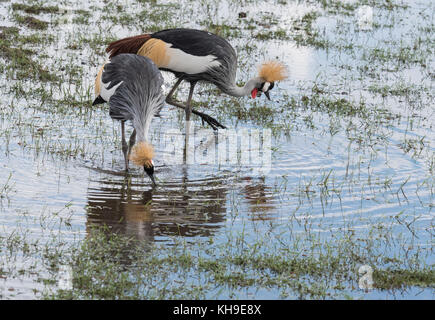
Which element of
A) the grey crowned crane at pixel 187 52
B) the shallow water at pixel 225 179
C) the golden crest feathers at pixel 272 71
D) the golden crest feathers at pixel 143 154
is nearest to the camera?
the shallow water at pixel 225 179

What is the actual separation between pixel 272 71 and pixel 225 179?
5.51 ft

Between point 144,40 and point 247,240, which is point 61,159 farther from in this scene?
point 247,240

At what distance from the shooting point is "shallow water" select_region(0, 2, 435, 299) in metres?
5.70

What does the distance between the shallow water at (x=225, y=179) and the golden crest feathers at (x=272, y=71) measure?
0.62 m

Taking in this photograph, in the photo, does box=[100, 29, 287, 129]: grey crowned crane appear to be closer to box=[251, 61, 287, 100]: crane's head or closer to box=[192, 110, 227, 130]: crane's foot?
box=[251, 61, 287, 100]: crane's head

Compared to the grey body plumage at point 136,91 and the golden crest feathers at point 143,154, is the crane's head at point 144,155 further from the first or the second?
the grey body plumage at point 136,91

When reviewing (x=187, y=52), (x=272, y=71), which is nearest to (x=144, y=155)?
(x=187, y=52)

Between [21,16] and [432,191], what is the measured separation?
285 inches

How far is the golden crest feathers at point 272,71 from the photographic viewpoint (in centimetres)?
809


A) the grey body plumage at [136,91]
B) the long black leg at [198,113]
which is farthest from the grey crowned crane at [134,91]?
the long black leg at [198,113]

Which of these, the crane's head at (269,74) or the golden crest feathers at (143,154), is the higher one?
the crane's head at (269,74)

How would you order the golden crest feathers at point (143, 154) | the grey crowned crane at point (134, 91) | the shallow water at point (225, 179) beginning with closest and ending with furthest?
1. the shallow water at point (225, 179)
2. the golden crest feathers at point (143, 154)
3. the grey crowned crane at point (134, 91)

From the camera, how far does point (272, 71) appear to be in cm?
809
